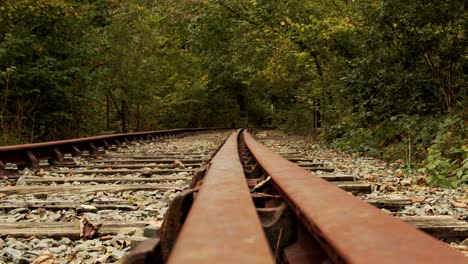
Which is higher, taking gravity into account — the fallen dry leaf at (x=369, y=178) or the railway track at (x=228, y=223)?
the railway track at (x=228, y=223)

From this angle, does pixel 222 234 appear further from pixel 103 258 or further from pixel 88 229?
pixel 88 229

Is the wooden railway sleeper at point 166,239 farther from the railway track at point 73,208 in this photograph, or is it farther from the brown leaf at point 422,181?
the brown leaf at point 422,181

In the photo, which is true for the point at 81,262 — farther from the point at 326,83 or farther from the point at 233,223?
the point at 326,83

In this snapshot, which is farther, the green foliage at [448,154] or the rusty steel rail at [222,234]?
the green foliage at [448,154]

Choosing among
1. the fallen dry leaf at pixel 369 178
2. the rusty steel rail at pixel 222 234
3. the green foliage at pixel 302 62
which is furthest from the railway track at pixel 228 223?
the green foliage at pixel 302 62

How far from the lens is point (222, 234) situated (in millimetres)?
1116

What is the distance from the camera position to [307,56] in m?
12.7

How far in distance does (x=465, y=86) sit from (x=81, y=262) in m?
6.97

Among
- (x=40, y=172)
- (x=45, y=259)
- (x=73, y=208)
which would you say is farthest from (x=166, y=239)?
(x=40, y=172)

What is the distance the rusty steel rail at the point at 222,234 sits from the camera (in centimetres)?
93

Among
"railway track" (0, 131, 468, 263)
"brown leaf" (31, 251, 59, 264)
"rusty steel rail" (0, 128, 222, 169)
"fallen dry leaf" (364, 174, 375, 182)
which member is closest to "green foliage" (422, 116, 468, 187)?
"fallen dry leaf" (364, 174, 375, 182)

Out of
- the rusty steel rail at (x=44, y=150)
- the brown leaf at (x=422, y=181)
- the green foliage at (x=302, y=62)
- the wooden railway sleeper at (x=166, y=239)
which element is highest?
the green foliage at (x=302, y=62)

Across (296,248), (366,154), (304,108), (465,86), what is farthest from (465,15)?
(304,108)

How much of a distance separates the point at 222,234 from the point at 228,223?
129mm
